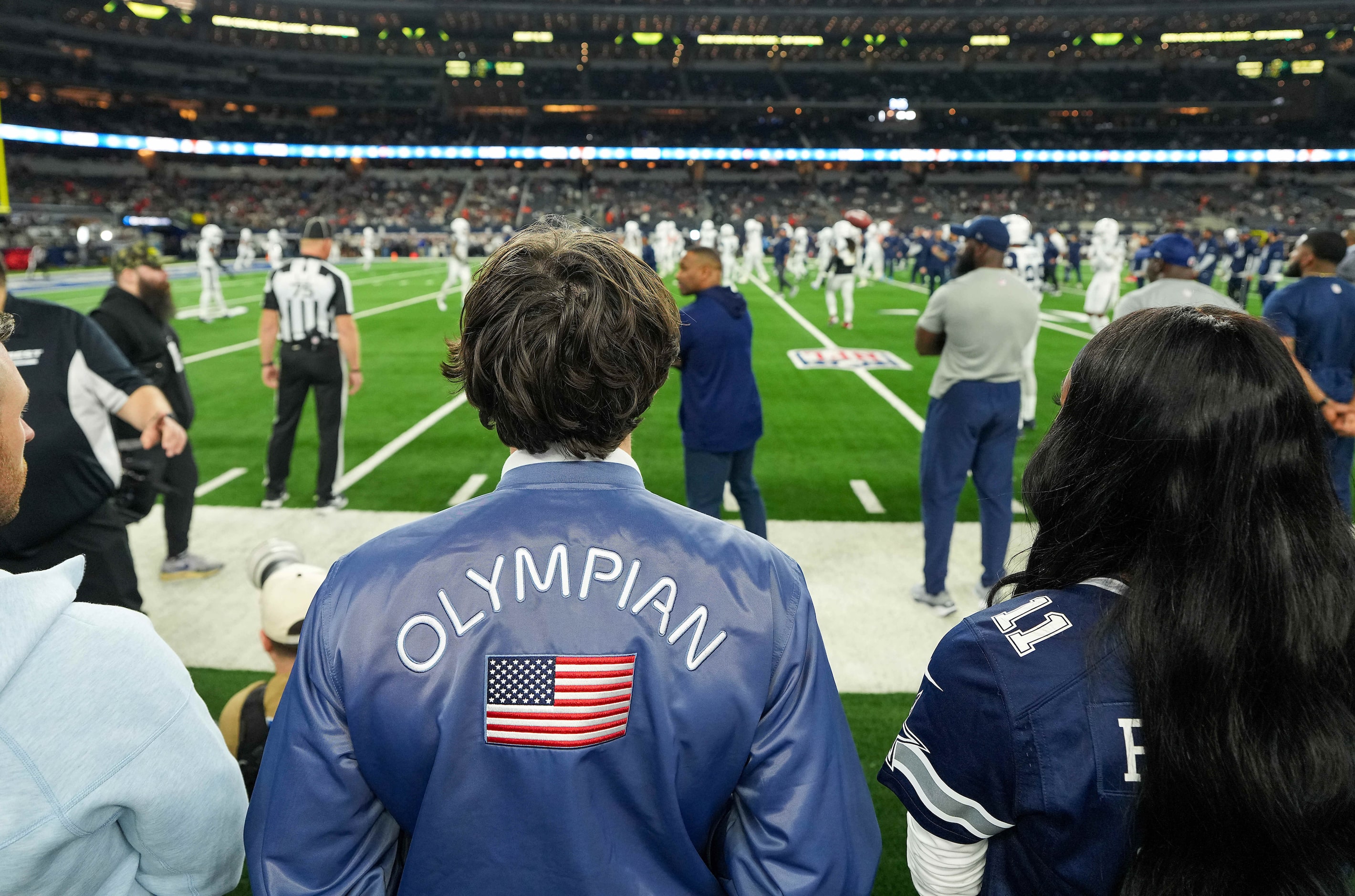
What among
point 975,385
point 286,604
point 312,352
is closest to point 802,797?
point 286,604

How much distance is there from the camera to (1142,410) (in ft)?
4.70

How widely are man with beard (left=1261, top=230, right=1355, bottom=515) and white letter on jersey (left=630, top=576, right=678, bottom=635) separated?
537 cm

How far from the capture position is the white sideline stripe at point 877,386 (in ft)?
33.7

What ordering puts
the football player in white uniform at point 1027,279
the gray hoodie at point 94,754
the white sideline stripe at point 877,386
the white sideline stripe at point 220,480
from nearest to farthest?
the gray hoodie at point 94,754, the white sideline stripe at point 220,480, the football player in white uniform at point 1027,279, the white sideline stripe at point 877,386

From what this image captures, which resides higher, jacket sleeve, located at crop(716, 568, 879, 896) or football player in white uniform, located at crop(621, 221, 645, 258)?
football player in white uniform, located at crop(621, 221, 645, 258)

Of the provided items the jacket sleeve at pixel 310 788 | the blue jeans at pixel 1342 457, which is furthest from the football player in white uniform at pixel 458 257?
the jacket sleeve at pixel 310 788

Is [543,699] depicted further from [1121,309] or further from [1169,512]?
[1121,309]

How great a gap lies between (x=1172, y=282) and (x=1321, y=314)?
0.94 metres

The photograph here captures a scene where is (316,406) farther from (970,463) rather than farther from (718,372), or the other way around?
(970,463)

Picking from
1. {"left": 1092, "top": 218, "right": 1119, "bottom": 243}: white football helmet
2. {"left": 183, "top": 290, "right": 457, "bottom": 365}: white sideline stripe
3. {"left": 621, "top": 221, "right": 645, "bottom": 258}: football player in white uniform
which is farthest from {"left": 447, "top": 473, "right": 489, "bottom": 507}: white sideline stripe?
{"left": 621, "top": 221, "right": 645, "bottom": 258}: football player in white uniform

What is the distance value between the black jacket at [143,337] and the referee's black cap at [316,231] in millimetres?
1374

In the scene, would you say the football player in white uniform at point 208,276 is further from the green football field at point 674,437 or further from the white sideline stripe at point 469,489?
the white sideline stripe at point 469,489

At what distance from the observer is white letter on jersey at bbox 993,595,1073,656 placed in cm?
141

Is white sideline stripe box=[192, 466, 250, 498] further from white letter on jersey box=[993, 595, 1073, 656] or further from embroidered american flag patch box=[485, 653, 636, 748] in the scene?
white letter on jersey box=[993, 595, 1073, 656]
